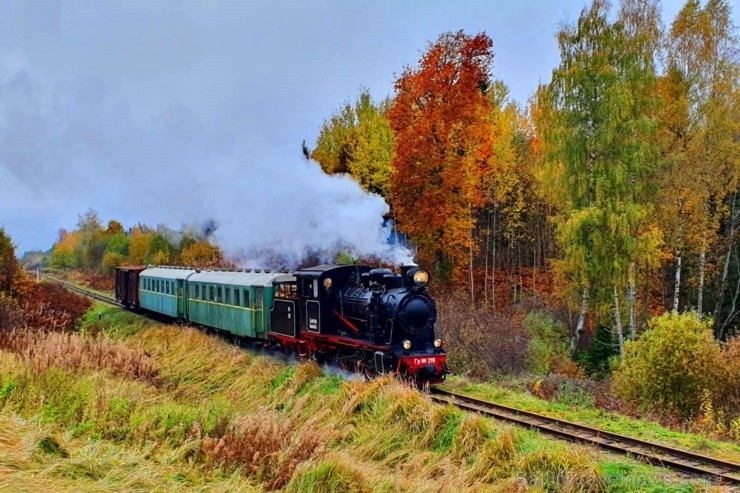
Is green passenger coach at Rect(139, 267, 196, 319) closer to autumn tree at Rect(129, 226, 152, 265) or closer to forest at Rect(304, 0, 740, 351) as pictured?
forest at Rect(304, 0, 740, 351)

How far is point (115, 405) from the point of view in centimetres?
892

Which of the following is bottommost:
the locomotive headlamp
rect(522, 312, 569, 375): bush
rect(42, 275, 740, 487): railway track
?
rect(522, 312, 569, 375): bush

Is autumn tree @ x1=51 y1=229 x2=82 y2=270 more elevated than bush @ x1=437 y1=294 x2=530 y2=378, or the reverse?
autumn tree @ x1=51 y1=229 x2=82 y2=270

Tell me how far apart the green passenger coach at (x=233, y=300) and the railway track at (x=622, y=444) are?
7.57m

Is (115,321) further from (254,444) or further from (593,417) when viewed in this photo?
(593,417)

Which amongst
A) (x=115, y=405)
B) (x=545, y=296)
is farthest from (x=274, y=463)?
(x=545, y=296)

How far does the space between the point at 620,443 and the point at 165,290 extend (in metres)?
21.4

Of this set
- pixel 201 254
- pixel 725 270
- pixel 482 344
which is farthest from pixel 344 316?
pixel 201 254

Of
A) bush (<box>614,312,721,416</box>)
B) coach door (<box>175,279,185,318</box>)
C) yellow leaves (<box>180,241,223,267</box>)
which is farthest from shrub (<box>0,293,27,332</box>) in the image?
yellow leaves (<box>180,241,223,267</box>)

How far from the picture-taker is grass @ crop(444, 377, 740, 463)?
9328 millimetres

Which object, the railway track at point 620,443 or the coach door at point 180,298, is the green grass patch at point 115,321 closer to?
the coach door at point 180,298

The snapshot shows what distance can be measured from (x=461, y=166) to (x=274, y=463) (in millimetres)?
20210

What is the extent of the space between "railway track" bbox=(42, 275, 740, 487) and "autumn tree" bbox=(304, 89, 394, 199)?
1969 centimetres

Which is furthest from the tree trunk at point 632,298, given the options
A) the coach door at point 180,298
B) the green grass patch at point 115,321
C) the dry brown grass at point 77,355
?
the green grass patch at point 115,321
